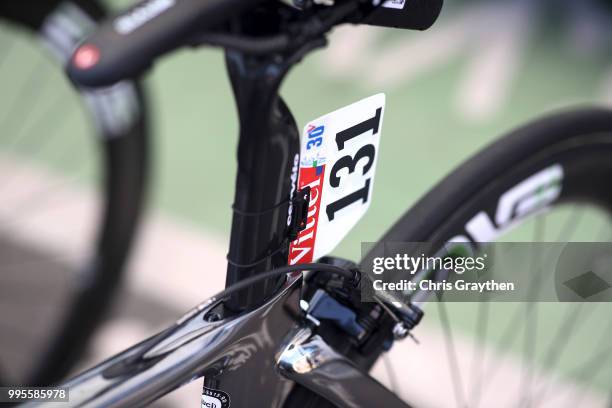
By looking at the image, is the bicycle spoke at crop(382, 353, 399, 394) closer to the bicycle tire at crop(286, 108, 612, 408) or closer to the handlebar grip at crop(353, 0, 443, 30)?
the bicycle tire at crop(286, 108, 612, 408)

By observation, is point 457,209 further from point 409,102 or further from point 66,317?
point 409,102

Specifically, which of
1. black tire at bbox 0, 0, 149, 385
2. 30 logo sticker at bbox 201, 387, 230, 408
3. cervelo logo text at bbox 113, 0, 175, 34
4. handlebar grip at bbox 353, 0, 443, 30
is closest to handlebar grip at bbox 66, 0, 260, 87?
cervelo logo text at bbox 113, 0, 175, 34

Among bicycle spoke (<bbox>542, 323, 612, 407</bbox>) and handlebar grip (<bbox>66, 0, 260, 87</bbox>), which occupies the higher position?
handlebar grip (<bbox>66, 0, 260, 87</bbox>)

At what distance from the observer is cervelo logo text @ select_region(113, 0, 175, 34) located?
359 millimetres

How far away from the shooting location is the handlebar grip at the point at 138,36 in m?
0.35

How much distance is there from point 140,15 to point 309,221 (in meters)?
0.18

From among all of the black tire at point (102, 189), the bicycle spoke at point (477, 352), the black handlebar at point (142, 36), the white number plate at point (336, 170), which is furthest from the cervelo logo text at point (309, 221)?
the bicycle spoke at point (477, 352)

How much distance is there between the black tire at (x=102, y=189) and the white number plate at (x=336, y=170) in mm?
623

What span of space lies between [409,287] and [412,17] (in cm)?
20

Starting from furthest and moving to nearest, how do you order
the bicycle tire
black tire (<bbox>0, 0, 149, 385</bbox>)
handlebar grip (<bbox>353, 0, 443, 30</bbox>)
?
1. black tire (<bbox>0, 0, 149, 385</bbox>)
2. the bicycle tire
3. handlebar grip (<bbox>353, 0, 443, 30</bbox>)

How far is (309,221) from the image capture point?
0.51m

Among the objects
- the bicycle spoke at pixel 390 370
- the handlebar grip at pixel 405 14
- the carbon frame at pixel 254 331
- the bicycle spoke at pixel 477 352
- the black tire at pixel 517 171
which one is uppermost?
the handlebar grip at pixel 405 14

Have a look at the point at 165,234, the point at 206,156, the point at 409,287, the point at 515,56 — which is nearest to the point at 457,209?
the point at 409,287

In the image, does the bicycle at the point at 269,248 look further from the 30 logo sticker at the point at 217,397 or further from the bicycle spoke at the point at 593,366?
the bicycle spoke at the point at 593,366
